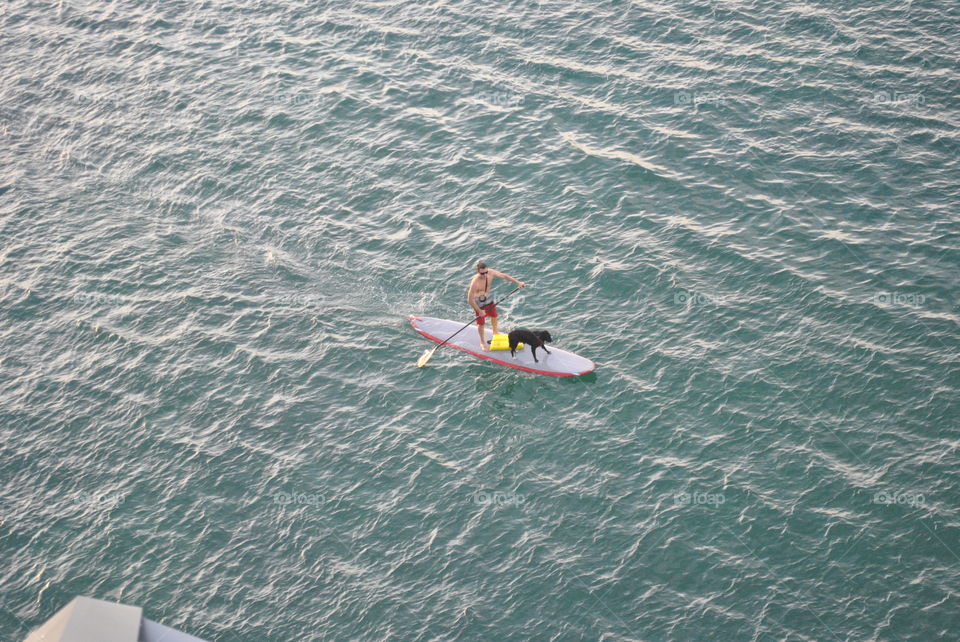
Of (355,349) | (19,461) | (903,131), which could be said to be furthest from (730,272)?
(19,461)

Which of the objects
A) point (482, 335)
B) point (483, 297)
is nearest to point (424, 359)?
point (482, 335)

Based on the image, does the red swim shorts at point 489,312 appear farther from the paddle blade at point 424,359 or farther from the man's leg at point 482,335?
the paddle blade at point 424,359

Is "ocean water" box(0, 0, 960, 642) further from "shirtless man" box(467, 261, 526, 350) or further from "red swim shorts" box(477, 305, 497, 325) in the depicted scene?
"red swim shorts" box(477, 305, 497, 325)

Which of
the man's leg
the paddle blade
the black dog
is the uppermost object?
the black dog

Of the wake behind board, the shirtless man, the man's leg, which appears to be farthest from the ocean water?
the shirtless man

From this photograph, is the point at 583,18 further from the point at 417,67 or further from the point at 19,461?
the point at 19,461

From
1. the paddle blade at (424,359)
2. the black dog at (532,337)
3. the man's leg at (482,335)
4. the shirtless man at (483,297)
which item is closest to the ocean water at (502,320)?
the paddle blade at (424,359)
